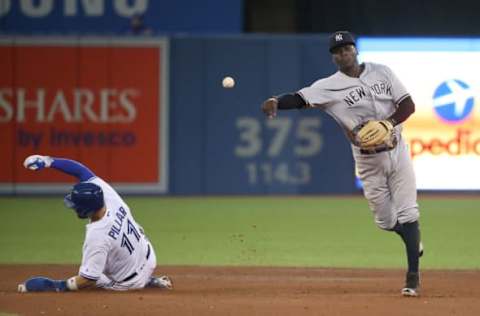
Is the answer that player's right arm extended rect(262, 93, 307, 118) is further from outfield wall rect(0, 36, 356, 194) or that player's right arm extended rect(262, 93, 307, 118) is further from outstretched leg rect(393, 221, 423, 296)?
outfield wall rect(0, 36, 356, 194)

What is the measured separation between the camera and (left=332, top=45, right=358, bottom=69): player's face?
299 inches

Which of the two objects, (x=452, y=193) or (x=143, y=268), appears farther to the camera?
(x=452, y=193)

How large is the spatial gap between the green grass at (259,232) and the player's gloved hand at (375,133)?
2461mm

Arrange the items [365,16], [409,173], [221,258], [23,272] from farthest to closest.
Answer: [365,16] → [221,258] → [23,272] → [409,173]

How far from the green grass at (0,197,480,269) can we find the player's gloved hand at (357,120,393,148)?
246cm

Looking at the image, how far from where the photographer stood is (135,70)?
17.2 m

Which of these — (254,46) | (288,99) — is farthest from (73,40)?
(288,99)

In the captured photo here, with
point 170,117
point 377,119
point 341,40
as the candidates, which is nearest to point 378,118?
point 377,119

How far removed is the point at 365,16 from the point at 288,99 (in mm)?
13157

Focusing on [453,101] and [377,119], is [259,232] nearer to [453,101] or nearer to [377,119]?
[377,119]

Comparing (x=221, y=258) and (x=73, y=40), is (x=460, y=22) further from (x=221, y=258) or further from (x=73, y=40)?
(x=221, y=258)

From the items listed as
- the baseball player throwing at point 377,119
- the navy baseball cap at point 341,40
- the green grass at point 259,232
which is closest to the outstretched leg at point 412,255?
the baseball player throwing at point 377,119

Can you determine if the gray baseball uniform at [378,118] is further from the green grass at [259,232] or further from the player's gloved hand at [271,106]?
the green grass at [259,232]

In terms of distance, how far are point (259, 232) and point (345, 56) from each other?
5.08 m
